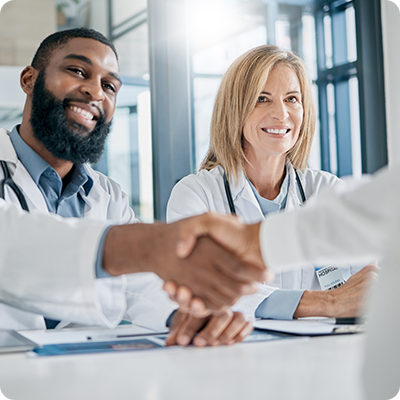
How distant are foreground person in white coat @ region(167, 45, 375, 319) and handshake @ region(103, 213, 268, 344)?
771 millimetres

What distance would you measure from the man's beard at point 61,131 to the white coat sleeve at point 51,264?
70 cm

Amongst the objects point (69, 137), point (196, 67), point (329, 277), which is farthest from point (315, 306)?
point (196, 67)

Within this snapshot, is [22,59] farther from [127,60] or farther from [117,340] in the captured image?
[117,340]

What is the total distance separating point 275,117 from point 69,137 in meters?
0.72

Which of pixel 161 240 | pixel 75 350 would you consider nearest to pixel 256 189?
pixel 161 240

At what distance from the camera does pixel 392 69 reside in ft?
10.5

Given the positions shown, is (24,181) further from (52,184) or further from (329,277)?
(329,277)

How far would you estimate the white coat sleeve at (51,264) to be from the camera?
87 cm

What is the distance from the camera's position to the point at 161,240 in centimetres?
89

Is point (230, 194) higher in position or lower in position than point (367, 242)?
A: higher

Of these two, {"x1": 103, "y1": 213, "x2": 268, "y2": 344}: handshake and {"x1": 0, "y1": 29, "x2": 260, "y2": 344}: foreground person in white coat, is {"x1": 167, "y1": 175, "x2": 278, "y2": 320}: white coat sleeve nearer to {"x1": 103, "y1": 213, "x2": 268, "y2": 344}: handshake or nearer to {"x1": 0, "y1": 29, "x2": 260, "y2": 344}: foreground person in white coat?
{"x1": 0, "y1": 29, "x2": 260, "y2": 344}: foreground person in white coat

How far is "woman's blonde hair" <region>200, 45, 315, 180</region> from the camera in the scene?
1.83 metres

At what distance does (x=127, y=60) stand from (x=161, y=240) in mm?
2218

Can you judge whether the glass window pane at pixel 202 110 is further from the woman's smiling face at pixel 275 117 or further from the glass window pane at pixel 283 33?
the woman's smiling face at pixel 275 117
